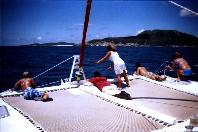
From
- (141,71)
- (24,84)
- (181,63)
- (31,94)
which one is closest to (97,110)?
(31,94)

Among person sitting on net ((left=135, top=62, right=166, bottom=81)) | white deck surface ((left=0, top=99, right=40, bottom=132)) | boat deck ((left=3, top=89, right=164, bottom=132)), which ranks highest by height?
person sitting on net ((left=135, top=62, right=166, bottom=81))

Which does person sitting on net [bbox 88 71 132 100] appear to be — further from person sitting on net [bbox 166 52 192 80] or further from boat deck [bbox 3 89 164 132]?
person sitting on net [bbox 166 52 192 80]

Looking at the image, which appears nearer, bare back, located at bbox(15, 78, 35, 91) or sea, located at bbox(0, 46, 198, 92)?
bare back, located at bbox(15, 78, 35, 91)

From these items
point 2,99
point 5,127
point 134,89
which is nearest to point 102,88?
point 134,89

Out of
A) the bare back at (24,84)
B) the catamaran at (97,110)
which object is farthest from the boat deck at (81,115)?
the bare back at (24,84)

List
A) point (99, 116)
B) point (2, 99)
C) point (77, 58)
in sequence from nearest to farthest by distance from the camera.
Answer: point (99, 116), point (2, 99), point (77, 58)

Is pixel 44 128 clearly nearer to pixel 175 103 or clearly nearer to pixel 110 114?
pixel 110 114

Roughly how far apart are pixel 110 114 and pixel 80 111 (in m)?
0.71

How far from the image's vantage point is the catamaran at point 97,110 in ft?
15.7

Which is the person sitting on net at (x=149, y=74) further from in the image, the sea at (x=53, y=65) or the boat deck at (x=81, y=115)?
the boat deck at (x=81, y=115)

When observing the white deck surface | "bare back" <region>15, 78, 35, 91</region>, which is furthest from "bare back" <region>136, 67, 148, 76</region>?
the white deck surface

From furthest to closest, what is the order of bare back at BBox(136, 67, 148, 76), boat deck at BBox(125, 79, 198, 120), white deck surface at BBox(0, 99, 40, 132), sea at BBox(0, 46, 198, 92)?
sea at BBox(0, 46, 198, 92) → bare back at BBox(136, 67, 148, 76) → boat deck at BBox(125, 79, 198, 120) → white deck surface at BBox(0, 99, 40, 132)

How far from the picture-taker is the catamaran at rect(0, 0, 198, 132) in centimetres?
479

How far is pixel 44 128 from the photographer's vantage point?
4.68 meters
